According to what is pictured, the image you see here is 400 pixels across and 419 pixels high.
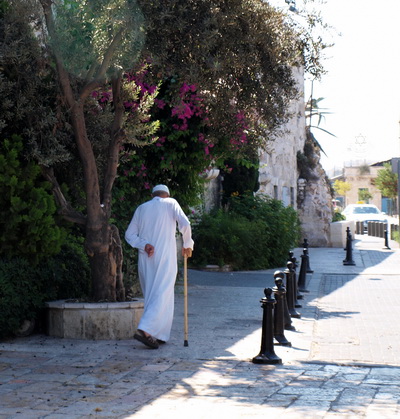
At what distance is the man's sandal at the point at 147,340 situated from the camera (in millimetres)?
7988

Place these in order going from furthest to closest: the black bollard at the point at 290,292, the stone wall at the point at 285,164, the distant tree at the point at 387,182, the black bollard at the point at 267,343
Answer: the distant tree at the point at 387,182 < the stone wall at the point at 285,164 < the black bollard at the point at 290,292 < the black bollard at the point at 267,343

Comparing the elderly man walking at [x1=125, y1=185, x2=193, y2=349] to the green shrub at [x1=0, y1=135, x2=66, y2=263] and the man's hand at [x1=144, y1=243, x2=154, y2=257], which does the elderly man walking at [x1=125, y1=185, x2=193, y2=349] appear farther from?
the green shrub at [x1=0, y1=135, x2=66, y2=263]

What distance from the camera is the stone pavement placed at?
5616 mm

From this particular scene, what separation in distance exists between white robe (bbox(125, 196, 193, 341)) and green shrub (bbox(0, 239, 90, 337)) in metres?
1.08

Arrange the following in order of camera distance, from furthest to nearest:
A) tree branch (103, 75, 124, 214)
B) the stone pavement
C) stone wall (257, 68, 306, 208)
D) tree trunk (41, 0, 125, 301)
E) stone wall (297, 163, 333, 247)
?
1. stone wall (297, 163, 333, 247)
2. stone wall (257, 68, 306, 208)
3. tree branch (103, 75, 124, 214)
4. tree trunk (41, 0, 125, 301)
5. the stone pavement

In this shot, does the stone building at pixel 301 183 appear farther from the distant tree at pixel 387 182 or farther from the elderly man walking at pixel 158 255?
the elderly man walking at pixel 158 255

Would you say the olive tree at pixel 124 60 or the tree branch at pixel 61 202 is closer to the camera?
the olive tree at pixel 124 60

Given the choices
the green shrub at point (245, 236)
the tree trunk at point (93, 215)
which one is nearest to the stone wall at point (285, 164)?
the green shrub at point (245, 236)

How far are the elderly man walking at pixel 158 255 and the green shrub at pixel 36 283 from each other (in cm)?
108

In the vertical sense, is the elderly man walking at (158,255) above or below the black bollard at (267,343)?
above

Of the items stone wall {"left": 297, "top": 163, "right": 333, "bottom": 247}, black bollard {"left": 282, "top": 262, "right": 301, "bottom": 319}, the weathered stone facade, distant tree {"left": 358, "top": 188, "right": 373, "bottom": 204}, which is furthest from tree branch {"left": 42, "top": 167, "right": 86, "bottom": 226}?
distant tree {"left": 358, "top": 188, "right": 373, "bottom": 204}

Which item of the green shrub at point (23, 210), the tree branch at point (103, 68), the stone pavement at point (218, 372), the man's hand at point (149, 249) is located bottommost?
the stone pavement at point (218, 372)

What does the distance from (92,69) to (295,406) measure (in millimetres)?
4730

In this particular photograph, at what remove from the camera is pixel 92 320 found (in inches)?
335
